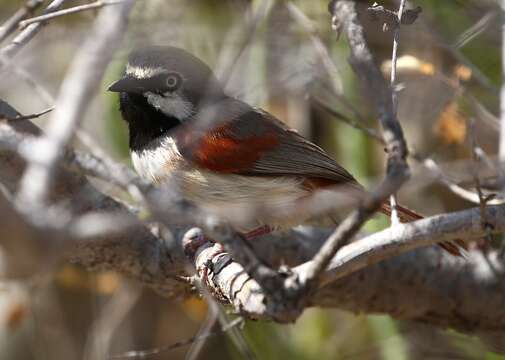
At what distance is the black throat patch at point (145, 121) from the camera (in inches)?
160

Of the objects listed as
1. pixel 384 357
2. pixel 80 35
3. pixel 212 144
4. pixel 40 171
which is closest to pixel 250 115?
pixel 212 144

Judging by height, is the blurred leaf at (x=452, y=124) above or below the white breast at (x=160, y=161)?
below

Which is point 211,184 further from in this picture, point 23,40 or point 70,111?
point 70,111

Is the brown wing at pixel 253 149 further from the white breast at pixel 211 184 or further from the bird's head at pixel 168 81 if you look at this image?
the bird's head at pixel 168 81

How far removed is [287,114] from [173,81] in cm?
209

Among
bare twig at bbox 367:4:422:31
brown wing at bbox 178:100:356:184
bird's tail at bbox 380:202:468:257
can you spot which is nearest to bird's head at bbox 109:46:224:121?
brown wing at bbox 178:100:356:184

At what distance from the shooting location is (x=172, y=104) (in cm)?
411

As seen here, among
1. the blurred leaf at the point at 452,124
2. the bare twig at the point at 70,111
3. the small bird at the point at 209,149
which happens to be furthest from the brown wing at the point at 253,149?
the bare twig at the point at 70,111

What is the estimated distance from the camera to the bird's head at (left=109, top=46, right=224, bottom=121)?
392cm

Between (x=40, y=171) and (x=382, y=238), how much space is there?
1.27 meters

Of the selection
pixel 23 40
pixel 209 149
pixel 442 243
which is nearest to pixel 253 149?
pixel 209 149

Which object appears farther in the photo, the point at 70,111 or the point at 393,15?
the point at 393,15

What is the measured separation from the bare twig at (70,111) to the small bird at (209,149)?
203 centimetres

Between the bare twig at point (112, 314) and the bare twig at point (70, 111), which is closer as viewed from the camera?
the bare twig at point (70, 111)
